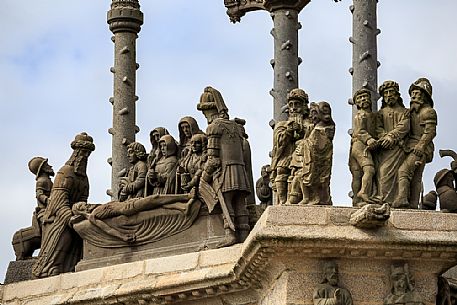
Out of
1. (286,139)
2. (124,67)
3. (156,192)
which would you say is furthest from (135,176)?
(124,67)

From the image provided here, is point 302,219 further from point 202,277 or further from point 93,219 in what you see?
point 93,219

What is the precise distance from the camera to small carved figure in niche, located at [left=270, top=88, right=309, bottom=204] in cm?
3206

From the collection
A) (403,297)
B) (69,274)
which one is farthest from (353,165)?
(69,274)

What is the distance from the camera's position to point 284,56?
4175 centimetres

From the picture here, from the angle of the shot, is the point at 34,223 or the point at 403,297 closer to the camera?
the point at 403,297

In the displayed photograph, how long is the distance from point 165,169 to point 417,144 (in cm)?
394

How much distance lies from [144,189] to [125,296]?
191 cm

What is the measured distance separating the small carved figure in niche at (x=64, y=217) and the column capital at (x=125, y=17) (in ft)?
18.2

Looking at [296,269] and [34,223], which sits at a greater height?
[34,223]

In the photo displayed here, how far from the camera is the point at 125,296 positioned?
3316 cm

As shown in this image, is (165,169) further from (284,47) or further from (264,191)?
(284,47)

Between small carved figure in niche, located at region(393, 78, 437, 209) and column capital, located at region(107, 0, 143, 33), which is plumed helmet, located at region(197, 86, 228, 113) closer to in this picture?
small carved figure in niche, located at region(393, 78, 437, 209)

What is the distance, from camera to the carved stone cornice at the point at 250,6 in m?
42.2

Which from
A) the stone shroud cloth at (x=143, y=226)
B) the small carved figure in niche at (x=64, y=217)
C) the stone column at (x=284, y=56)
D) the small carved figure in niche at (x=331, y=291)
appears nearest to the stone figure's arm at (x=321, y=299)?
the small carved figure in niche at (x=331, y=291)
